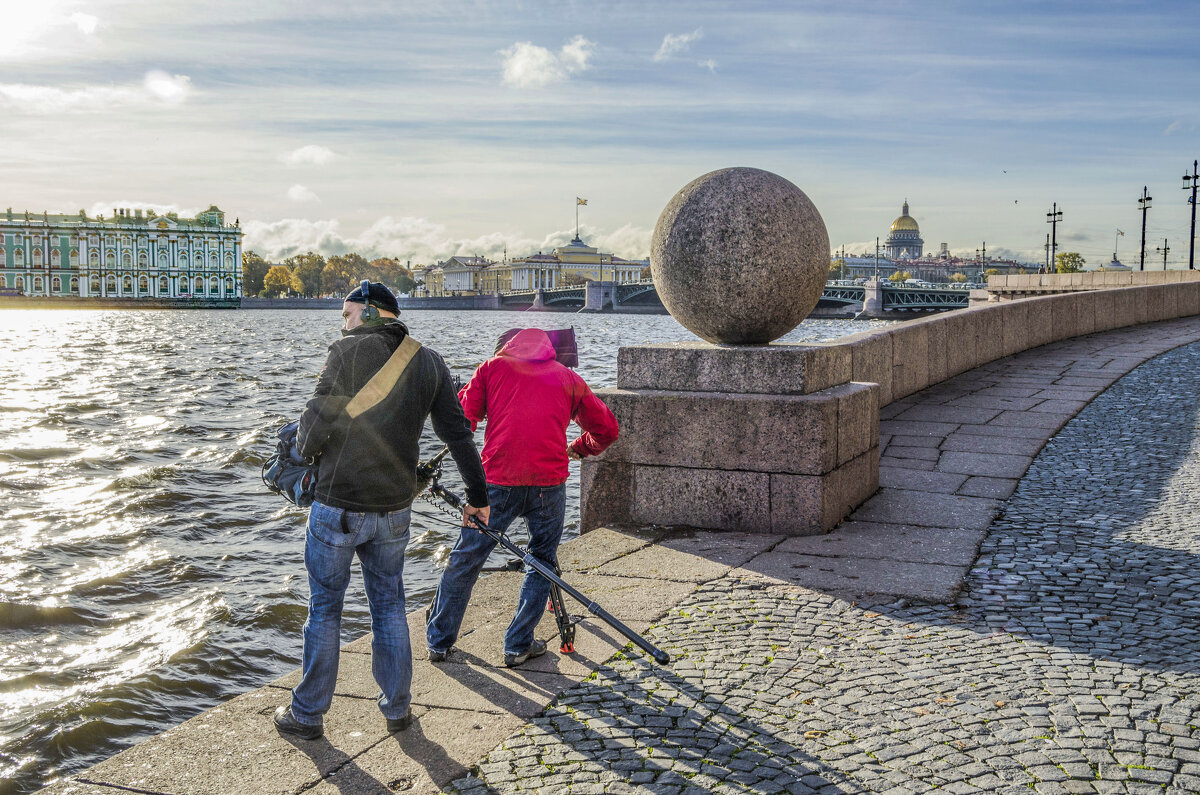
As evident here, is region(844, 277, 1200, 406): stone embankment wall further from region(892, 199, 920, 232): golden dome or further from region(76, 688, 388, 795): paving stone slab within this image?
region(892, 199, 920, 232): golden dome

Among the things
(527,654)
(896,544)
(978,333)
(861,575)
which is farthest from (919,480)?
(978,333)

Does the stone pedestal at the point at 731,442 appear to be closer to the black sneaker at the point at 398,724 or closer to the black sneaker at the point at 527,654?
the black sneaker at the point at 527,654

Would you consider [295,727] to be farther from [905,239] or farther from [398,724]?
[905,239]

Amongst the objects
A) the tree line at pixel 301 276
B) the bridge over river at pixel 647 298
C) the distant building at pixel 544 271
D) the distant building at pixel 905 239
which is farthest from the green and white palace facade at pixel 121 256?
the distant building at pixel 905 239

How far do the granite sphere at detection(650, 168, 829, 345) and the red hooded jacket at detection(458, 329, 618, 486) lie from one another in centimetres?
160

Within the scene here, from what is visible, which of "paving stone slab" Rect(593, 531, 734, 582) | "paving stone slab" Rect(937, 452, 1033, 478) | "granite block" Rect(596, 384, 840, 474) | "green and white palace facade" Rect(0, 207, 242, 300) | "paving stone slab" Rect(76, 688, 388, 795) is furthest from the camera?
"green and white palace facade" Rect(0, 207, 242, 300)

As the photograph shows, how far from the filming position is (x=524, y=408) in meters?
3.64

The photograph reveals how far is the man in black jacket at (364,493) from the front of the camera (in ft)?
9.73

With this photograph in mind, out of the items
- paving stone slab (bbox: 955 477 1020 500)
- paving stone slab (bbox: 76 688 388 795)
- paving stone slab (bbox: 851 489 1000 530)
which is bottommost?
paving stone slab (bbox: 76 688 388 795)

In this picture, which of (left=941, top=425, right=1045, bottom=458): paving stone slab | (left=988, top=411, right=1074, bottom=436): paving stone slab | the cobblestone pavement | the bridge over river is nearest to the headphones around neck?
the cobblestone pavement

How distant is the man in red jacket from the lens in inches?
139

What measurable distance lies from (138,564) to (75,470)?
17.5 ft

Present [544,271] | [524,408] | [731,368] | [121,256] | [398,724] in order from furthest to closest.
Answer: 1. [544,271]
2. [121,256]
3. [731,368]
4. [524,408]
5. [398,724]

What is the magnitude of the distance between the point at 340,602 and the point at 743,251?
2.81 meters
